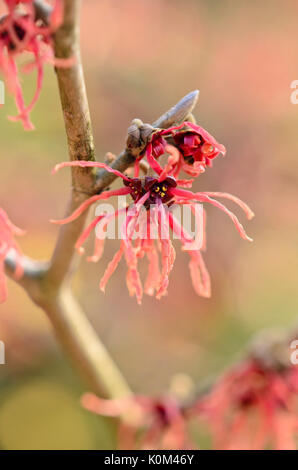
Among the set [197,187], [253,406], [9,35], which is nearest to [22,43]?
[9,35]

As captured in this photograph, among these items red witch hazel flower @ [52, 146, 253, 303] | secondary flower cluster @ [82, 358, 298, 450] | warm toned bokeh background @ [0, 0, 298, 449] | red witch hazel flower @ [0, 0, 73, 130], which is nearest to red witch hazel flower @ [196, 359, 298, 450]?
secondary flower cluster @ [82, 358, 298, 450]

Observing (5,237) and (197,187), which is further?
(197,187)

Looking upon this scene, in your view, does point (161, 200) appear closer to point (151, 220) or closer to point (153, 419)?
point (151, 220)

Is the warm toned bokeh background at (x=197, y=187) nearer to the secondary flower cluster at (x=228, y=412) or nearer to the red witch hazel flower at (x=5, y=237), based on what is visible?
the secondary flower cluster at (x=228, y=412)

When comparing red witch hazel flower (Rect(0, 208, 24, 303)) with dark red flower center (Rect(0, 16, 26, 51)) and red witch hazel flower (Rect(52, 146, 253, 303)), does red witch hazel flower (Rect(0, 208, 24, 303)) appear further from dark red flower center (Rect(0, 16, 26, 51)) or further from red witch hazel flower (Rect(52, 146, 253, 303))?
dark red flower center (Rect(0, 16, 26, 51))

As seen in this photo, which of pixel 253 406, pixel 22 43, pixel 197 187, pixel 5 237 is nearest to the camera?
pixel 22 43

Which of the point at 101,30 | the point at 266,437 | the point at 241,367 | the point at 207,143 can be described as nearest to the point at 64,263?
the point at 207,143
